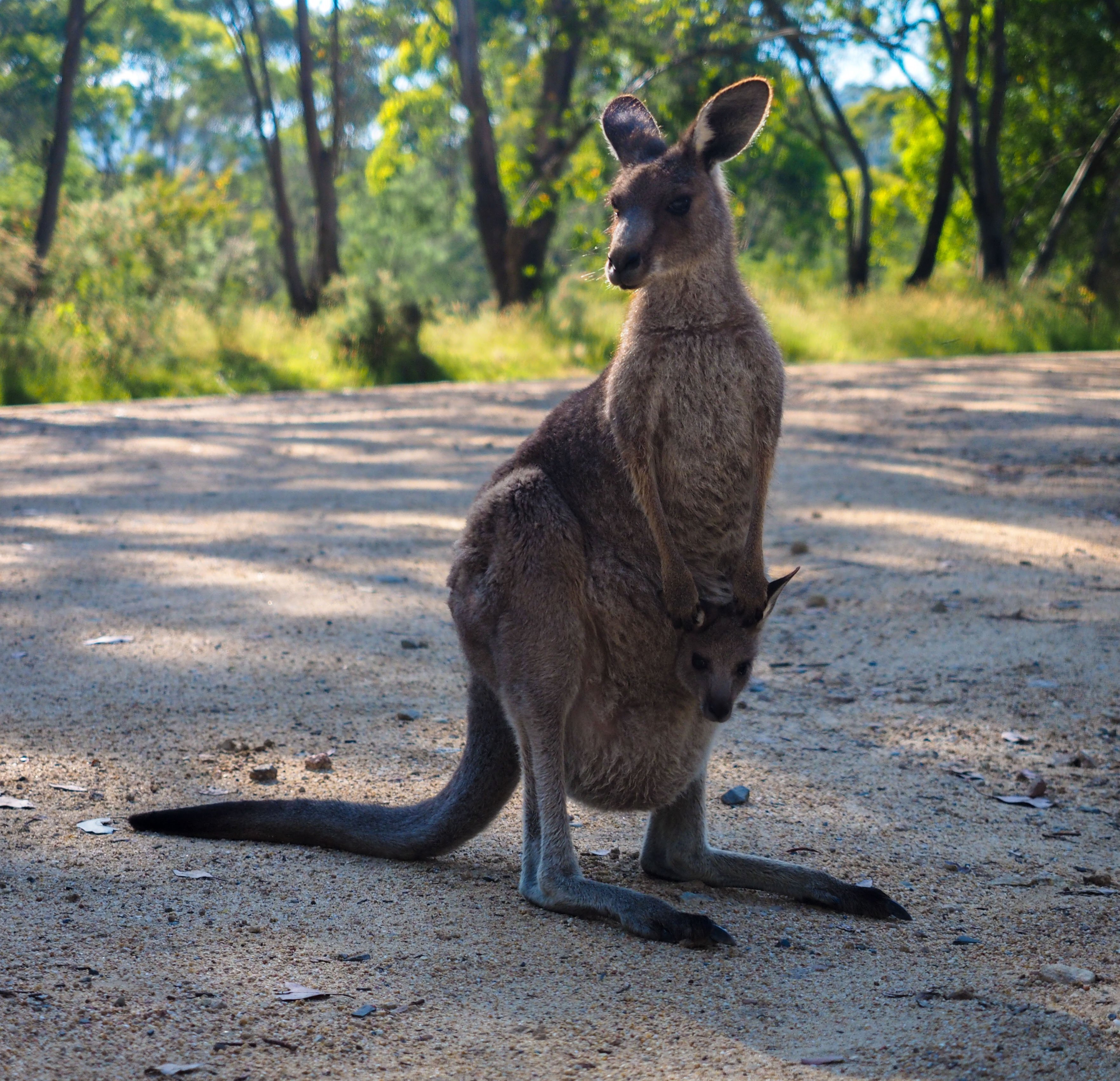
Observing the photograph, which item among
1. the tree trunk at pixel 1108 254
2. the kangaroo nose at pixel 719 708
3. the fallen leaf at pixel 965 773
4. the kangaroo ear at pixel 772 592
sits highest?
the tree trunk at pixel 1108 254

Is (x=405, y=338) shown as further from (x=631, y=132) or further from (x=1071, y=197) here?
(x=1071, y=197)

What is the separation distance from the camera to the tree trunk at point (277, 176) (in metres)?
20.7

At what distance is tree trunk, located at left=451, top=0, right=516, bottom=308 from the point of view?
17344 mm

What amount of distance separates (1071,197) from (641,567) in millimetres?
21333

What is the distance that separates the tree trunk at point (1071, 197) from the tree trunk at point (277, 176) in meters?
12.6

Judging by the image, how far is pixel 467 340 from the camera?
666 inches

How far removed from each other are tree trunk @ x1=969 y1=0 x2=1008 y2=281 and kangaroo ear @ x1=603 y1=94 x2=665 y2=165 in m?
17.4

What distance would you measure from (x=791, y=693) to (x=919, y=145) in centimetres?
2813

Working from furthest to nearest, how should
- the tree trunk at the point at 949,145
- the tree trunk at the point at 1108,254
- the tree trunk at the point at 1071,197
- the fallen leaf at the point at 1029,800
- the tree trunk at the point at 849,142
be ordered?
the tree trunk at the point at 1108,254 < the tree trunk at the point at 1071,197 < the tree trunk at the point at 849,142 < the tree trunk at the point at 949,145 < the fallen leaf at the point at 1029,800

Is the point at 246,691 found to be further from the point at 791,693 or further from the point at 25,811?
the point at 791,693

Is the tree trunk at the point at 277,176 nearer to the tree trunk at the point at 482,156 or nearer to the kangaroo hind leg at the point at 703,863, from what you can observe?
the tree trunk at the point at 482,156

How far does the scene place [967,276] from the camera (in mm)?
19781

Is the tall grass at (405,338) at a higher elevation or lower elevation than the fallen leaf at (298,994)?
higher

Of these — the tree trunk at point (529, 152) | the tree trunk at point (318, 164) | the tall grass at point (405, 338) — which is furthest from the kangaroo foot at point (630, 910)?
the tree trunk at point (318, 164)
